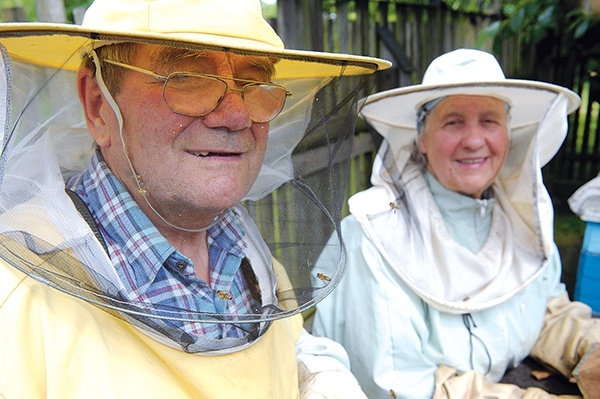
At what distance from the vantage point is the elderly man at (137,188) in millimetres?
926

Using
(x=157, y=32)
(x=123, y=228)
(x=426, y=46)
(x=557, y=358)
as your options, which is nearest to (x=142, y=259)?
(x=123, y=228)

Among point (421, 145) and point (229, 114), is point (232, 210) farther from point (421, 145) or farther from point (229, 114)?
point (421, 145)

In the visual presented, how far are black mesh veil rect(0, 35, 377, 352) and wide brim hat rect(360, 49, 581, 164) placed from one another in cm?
55

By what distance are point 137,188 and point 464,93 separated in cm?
148

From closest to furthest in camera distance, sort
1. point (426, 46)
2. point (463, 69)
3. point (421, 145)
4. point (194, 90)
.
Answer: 1. point (194, 90)
2. point (463, 69)
3. point (421, 145)
4. point (426, 46)

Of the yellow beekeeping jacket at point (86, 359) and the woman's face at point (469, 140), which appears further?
the woman's face at point (469, 140)

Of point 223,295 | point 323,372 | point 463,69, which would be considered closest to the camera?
point 223,295

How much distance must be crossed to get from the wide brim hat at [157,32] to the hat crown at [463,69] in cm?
103

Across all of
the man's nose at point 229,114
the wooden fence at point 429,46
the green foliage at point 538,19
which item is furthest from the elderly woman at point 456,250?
the green foliage at point 538,19

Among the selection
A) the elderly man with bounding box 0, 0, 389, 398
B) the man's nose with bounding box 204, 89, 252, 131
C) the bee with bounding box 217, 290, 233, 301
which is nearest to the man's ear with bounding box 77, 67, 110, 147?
the elderly man with bounding box 0, 0, 389, 398

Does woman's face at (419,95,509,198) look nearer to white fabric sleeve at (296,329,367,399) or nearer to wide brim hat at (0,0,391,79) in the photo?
white fabric sleeve at (296,329,367,399)

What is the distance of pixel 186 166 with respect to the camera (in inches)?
41.1

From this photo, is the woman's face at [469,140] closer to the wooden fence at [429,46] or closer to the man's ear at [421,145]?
the man's ear at [421,145]

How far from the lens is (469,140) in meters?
2.05
